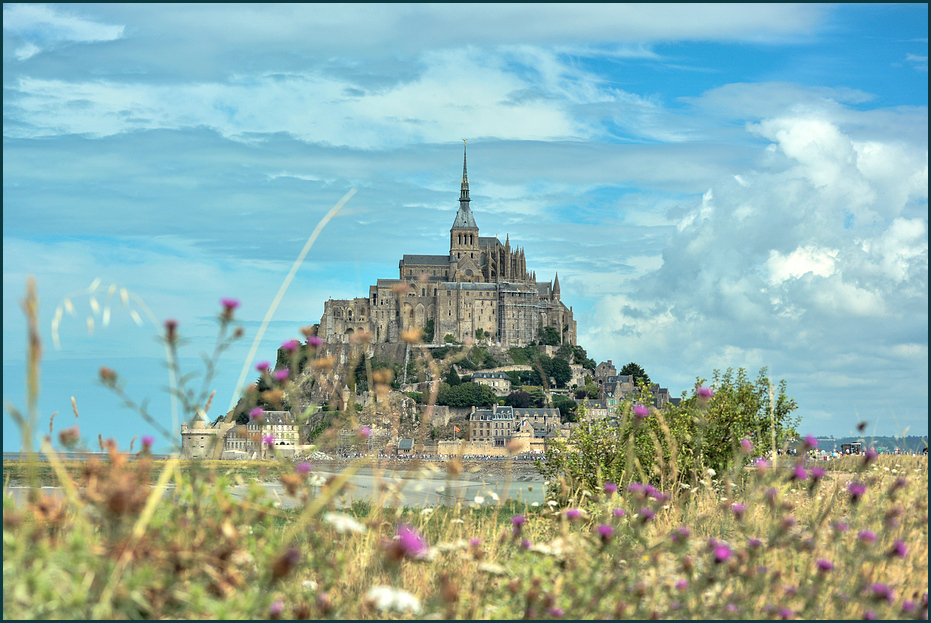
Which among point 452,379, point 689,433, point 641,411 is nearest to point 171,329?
point 641,411

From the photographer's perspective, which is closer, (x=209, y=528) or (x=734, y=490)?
(x=209, y=528)

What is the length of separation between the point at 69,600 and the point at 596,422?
37.7 ft

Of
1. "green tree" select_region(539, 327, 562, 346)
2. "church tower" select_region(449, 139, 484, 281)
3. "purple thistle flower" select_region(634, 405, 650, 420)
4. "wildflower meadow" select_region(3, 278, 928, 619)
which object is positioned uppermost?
"church tower" select_region(449, 139, 484, 281)

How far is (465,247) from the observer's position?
11812cm

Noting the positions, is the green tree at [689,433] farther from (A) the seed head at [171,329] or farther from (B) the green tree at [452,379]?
(B) the green tree at [452,379]

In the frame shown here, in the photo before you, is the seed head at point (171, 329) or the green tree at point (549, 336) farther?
the green tree at point (549, 336)

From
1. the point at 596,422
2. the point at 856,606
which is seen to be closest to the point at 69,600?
the point at 856,606

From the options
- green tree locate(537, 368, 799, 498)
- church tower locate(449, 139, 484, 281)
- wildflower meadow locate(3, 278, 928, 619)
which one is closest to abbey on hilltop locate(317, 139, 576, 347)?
church tower locate(449, 139, 484, 281)

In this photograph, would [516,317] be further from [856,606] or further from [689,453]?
[856,606]

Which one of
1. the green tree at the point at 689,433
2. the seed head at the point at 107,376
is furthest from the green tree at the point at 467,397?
the seed head at the point at 107,376

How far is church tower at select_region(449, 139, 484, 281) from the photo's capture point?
111812mm

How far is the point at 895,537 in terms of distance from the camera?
6.26 meters

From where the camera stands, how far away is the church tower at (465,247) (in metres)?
112

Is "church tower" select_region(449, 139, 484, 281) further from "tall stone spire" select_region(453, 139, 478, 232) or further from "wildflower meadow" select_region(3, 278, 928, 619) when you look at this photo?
"wildflower meadow" select_region(3, 278, 928, 619)
